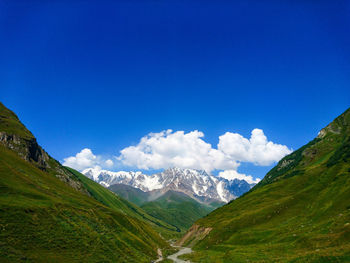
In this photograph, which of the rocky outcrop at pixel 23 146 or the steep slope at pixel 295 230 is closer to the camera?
the steep slope at pixel 295 230

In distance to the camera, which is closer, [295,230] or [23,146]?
[295,230]

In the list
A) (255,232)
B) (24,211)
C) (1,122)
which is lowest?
(24,211)

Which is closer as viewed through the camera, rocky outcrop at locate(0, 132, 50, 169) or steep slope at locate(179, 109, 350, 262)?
steep slope at locate(179, 109, 350, 262)

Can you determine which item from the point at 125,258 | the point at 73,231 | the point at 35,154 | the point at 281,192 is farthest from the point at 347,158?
the point at 35,154

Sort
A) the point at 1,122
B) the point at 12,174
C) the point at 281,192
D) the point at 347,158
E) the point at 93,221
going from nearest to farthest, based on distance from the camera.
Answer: the point at 93,221 → the point at 12,174 → the point at 347,158 → the point at 281,192 → the point at 1,122

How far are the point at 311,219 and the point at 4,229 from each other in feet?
303

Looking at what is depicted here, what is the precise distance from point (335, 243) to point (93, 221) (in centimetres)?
6883

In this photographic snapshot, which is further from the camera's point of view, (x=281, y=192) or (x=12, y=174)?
(x=281, y=192)

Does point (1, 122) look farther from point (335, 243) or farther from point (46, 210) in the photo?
point (335, 243)

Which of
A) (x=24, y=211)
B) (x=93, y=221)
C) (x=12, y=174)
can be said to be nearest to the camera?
(x=24, y=211)

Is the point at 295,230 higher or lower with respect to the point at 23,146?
lower

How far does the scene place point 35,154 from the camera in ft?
627

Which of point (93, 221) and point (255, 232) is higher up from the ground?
point (255, 232)

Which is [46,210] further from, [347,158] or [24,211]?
[347,158]
